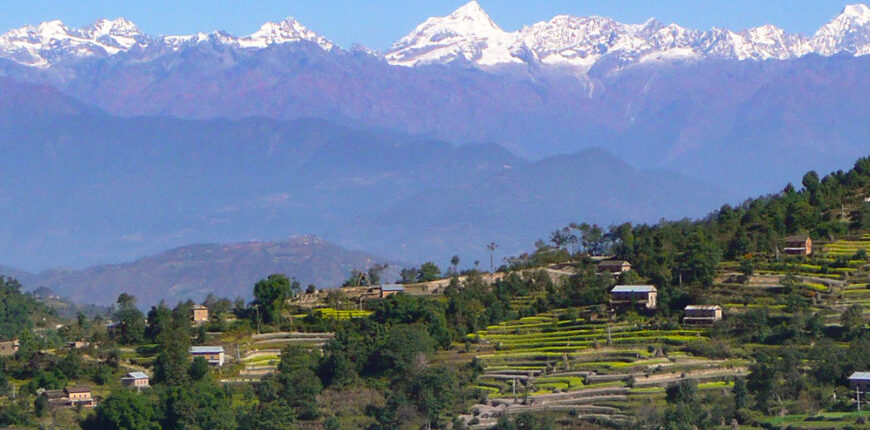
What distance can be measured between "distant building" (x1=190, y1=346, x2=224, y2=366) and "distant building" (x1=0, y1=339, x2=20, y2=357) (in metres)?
9.76

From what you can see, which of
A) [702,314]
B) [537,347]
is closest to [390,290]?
[537,347]

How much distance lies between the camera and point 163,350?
77500 mm

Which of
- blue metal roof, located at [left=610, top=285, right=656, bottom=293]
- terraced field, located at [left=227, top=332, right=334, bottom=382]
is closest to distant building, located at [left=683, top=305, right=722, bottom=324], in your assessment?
blue metal roof, located at [left=610, top=285, right=656, bottom=293]

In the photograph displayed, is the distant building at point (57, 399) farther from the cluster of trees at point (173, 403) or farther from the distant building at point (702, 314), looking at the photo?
the distant building at point (702, 314)

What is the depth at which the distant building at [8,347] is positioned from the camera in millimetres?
82375

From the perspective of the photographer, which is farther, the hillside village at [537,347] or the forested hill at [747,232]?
the forested hill at [747,232]

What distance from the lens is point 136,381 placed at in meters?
73.6

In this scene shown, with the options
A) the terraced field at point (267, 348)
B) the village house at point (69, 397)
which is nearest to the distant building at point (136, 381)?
the village house at point (69, 397)

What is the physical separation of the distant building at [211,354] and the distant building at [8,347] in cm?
976

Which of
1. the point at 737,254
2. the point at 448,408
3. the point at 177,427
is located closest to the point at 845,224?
the point at 737,254

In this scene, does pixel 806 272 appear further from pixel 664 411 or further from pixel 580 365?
pixel 664 411

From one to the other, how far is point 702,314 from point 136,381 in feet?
74.1

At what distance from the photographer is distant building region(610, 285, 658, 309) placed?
76125 millimetres

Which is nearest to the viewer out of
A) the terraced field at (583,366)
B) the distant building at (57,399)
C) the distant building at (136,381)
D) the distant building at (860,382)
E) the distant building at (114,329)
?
the distant building at (860,382)
